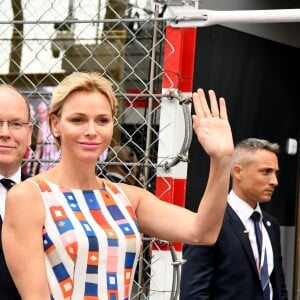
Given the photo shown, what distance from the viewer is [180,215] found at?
2.59 m

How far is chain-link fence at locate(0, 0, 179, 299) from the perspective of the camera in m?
3.44

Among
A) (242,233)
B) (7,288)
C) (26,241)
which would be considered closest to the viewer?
(26,241)

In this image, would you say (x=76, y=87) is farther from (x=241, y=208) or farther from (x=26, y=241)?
(x=241, y=208)

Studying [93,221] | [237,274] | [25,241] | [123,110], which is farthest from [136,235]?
[237,274]

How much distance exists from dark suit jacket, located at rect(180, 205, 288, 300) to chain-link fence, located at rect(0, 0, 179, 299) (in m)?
0.60

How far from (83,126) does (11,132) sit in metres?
0.68

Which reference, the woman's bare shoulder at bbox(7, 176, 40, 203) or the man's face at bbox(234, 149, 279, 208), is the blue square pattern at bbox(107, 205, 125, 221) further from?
the man's face at bbox(234, 149, 279, 208)

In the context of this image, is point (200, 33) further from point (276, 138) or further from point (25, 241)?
point (25, 241)

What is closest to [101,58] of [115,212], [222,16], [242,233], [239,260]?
[242,233]

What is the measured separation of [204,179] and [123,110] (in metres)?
2.17

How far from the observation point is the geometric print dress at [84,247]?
2.38 metres

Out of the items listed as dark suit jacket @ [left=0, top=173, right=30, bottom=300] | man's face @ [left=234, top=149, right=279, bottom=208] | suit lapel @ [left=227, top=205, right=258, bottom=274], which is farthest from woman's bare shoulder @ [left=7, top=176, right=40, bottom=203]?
man's face @ [left=234, top=149, right=279, bottom=208]

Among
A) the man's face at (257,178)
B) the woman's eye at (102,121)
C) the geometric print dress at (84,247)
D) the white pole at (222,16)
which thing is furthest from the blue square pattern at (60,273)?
the man's face at (257,178)

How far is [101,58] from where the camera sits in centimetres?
445
